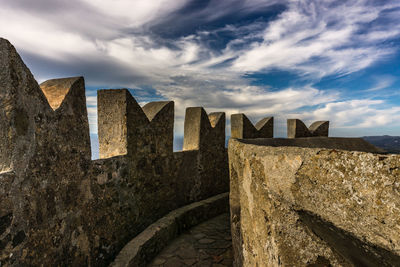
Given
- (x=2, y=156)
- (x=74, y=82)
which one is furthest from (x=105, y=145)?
(x=2, y=156)

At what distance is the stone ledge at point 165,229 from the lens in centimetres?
336

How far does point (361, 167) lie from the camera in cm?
96

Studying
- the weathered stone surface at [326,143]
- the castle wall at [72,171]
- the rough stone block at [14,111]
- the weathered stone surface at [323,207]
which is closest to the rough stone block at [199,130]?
the castle wall at [72,171]

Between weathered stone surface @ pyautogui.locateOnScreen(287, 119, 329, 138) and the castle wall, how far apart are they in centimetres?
440

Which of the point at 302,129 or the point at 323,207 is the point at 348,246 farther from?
the point at 302,129

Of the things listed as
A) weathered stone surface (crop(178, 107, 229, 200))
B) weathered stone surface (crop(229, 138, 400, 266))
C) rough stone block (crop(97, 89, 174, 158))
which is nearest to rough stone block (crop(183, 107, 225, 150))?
weathered stone surface (crop(178, 107, 229, 200))

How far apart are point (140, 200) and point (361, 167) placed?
3.64m

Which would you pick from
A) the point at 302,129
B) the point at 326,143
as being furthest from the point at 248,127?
the point at 302,129

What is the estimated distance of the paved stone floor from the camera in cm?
377

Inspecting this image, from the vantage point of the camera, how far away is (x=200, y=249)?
4.18 metres

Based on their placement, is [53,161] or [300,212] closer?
Answer: [300,212]

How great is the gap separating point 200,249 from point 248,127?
133 inches

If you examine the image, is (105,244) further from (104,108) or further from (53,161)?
(104,108)

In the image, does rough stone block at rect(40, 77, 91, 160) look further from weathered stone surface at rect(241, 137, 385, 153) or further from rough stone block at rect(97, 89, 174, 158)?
weathered stone surface at rect(241, 137, 385, 153)
